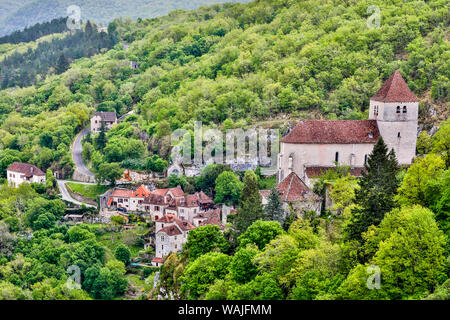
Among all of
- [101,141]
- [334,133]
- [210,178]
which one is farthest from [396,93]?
[101,141]

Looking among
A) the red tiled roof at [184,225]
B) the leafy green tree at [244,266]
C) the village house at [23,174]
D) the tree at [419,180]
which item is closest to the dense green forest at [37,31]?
the village house at [23,174]

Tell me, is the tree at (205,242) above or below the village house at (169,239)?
above

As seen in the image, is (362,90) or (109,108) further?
(109,108)

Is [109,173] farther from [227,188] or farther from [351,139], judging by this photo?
[351,139]

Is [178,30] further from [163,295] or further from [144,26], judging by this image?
[163,295]

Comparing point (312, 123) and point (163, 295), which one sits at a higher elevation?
point (312, 123)

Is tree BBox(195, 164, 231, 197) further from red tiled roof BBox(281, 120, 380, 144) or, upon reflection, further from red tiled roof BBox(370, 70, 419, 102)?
red tiled roof BBox(370, 70, 419, 102)

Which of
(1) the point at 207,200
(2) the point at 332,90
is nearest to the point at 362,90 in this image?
(2) the point at 332,90

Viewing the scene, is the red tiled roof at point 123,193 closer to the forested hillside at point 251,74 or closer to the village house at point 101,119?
the forested hillside at point 251,74
